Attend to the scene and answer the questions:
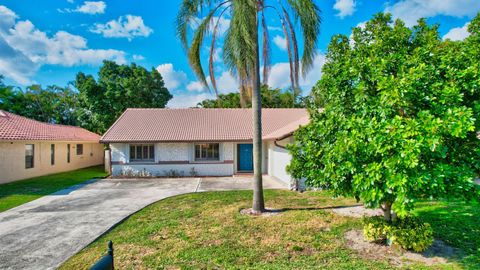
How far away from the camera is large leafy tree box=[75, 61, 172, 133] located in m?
24.8

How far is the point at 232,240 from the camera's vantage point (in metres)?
6.34

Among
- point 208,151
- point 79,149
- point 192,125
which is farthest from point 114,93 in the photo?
point 208,151

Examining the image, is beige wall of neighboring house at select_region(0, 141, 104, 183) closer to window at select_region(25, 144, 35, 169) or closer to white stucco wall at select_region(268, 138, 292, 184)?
window at select_region(25, 144, 35, 169)

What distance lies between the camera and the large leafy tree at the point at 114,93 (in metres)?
24.8

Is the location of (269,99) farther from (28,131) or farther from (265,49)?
(265,49)

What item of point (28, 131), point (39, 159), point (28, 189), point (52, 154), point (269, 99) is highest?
point (269, 99)

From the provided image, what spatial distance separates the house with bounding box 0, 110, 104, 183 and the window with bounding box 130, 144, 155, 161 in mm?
5894

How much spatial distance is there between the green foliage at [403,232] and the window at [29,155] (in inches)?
787

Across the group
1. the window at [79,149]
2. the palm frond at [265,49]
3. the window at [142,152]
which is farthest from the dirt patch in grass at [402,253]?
the window at [79,149]

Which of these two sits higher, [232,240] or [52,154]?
[52,154]

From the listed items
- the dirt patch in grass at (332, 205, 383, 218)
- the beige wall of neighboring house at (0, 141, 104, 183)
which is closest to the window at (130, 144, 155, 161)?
the beige wall of neighboring house at (0, 141, 104, 183)

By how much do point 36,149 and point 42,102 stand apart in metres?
20.1

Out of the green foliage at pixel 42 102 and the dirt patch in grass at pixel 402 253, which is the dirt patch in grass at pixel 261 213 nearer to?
the dirt patch in grass at pixel 402 253

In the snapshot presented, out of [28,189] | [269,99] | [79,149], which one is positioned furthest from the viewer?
[269,99]
